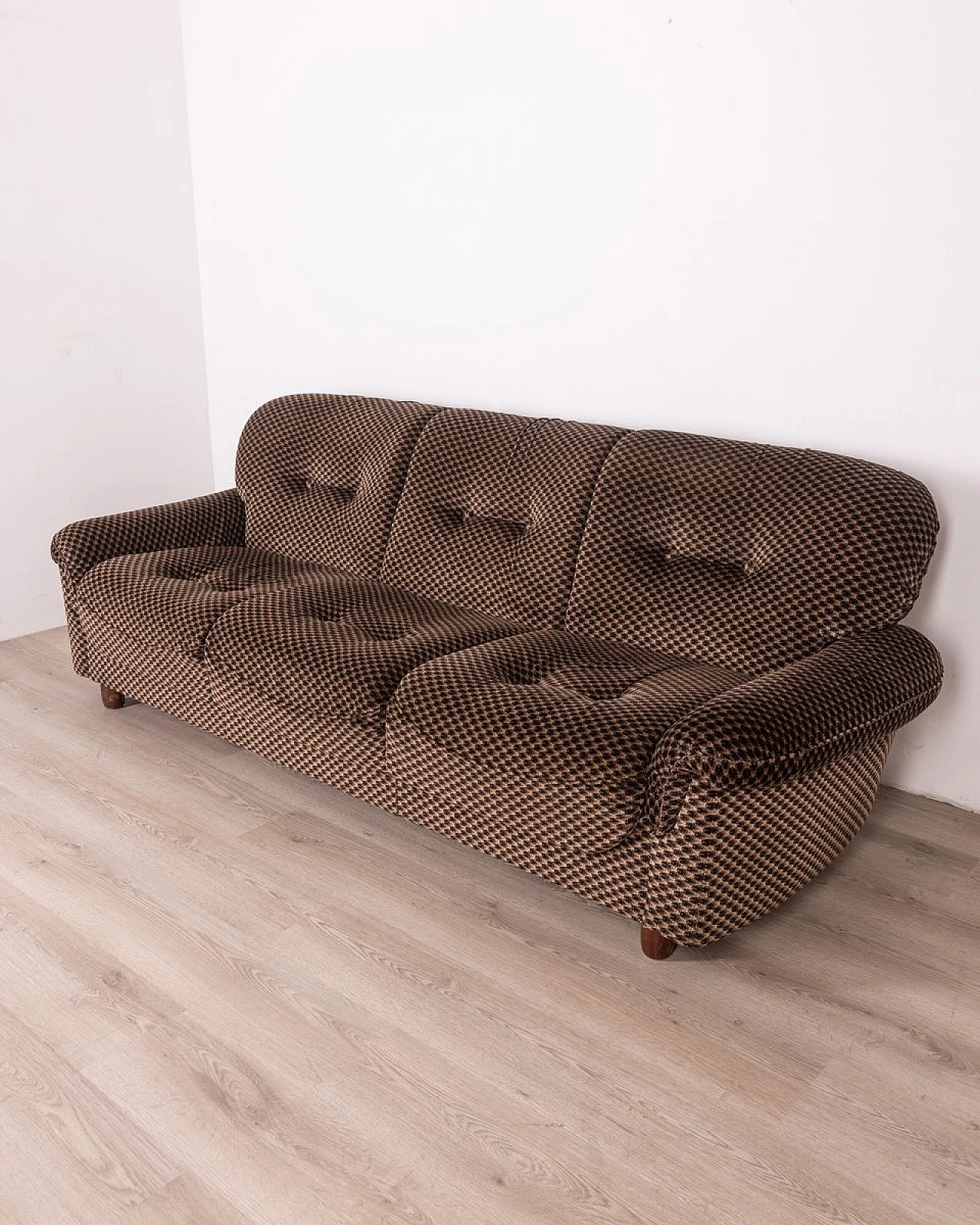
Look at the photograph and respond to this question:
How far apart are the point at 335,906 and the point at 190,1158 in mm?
658

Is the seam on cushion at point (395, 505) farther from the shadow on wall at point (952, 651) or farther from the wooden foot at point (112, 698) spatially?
the shadow on wall at point (952, 651)

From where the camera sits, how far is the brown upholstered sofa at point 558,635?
197 cm

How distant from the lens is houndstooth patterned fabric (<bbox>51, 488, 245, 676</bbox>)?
3.00 meters

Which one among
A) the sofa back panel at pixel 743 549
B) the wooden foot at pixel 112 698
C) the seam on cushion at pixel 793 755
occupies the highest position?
the sofa back panel at pixel 743 549

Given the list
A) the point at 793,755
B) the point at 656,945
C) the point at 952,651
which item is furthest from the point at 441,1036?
the point at 952,651

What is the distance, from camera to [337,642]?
2451mm

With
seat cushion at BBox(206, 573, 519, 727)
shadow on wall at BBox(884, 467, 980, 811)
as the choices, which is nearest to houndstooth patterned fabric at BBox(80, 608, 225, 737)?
seat cushion at BBox(206, 573, 519, 727)

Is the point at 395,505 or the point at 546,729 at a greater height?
the point at 395,505

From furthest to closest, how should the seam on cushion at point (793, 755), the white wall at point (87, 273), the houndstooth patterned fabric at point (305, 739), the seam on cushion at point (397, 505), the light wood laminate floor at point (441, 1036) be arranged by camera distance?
the white wall at point (87, 273) < the seam on cushion at point (397, 505) < the houndstooth patterned fabric at point (305, 739) < the seam on cushion at point (793, 755) < the light wood laminate floor at point (441, 1036)

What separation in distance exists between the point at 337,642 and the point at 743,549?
0.91 metres

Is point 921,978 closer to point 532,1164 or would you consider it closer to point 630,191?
point 532,1164

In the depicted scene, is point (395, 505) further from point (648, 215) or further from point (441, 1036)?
point (441, 1036)

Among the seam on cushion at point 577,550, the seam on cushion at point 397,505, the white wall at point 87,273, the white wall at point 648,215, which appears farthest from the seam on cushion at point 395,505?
the white wall at point 87,273

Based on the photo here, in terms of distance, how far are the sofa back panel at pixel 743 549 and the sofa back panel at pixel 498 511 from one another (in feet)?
0.23
